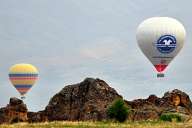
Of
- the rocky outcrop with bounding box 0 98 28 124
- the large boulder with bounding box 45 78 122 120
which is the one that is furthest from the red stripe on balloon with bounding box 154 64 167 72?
the rocky outcrop with bounding box 0 98 28 124

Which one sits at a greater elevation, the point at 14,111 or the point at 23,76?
the point at 23,76

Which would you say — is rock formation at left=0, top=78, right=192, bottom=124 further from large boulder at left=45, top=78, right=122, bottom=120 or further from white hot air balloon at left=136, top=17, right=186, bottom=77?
white hot air balloon at left=136, top=17, right=186, bottom=77

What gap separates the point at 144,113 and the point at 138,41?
14450mm

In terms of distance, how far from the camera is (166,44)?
12975cm

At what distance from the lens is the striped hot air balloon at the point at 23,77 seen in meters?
159

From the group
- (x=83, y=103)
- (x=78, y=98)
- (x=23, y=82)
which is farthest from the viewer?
(x=23, y=82)

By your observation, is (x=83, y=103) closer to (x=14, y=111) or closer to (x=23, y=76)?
(x=14, y=111)

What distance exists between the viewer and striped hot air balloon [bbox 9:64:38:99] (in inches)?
6272

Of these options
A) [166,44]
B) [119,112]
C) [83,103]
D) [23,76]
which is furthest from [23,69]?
[119,112]

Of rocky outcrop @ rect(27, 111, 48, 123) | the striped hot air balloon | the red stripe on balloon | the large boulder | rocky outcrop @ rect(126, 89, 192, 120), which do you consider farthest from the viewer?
the striped hot air balloon

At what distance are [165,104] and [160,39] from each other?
19615mm

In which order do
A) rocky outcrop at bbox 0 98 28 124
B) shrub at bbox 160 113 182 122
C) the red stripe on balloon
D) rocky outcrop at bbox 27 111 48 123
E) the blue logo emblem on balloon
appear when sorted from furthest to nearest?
rocky outcrop at bbox 0 98 28 124 → rocky outcrop at bbox 27 111 48 123 → the red stripe on balloon → the blue logo emblem on balloon → shrub at bbox 160 113 182 122

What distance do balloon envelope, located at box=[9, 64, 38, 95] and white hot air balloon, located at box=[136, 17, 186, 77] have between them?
37.9 metres

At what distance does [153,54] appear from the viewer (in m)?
130
